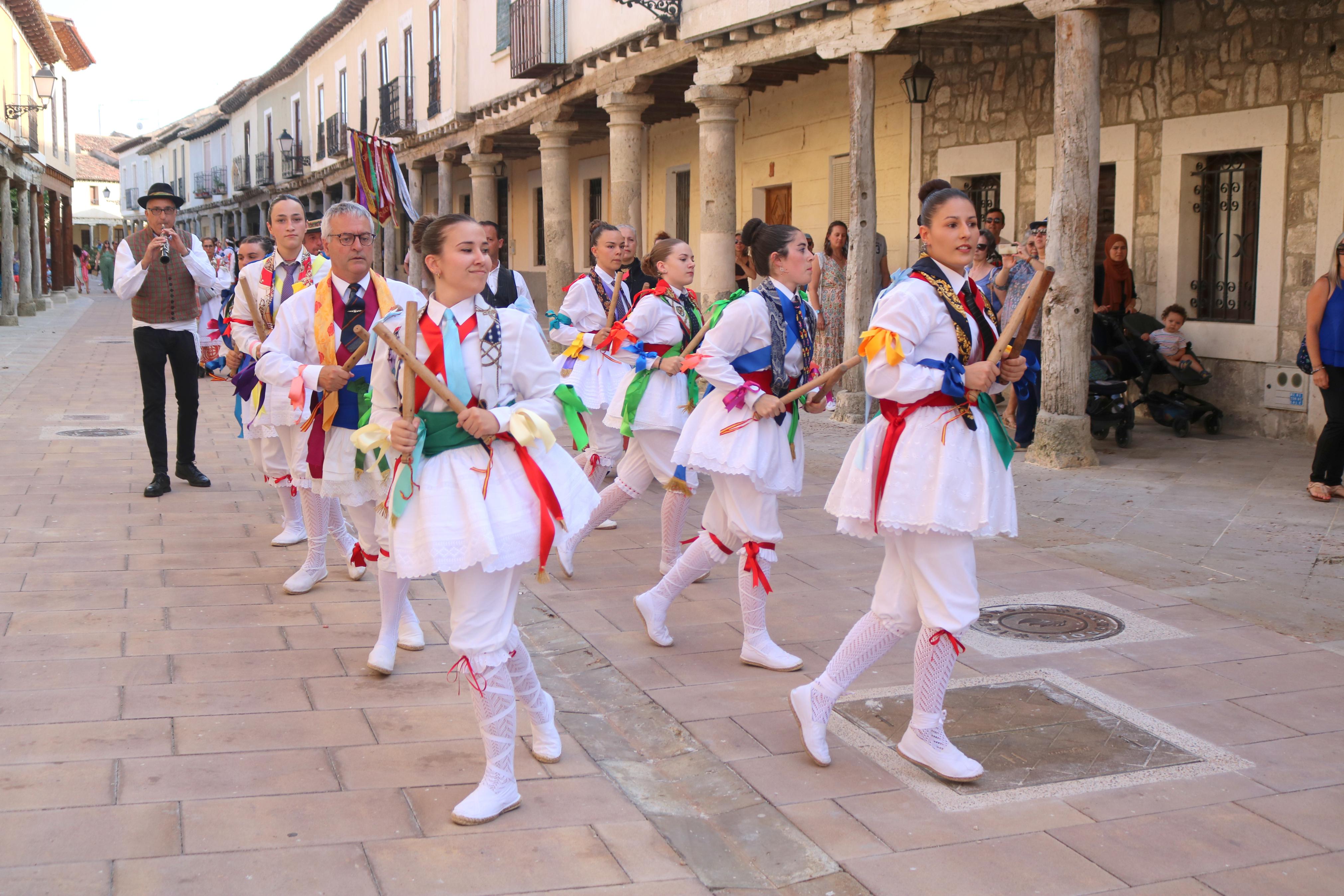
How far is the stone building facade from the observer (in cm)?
973

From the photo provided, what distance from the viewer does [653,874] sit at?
3.21 meters

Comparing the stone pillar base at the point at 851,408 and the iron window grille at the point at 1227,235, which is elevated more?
the iron window grille at the point at 1227,235

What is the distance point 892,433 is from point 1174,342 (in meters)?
7.70

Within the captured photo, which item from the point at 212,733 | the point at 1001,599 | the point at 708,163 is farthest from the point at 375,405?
the point at 708,163

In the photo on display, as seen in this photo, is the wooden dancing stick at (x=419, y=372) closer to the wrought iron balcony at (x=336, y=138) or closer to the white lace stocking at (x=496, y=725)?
the white lace stocking at (x=496, y=725)

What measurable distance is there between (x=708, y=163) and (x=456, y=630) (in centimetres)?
1077

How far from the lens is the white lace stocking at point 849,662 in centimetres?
388

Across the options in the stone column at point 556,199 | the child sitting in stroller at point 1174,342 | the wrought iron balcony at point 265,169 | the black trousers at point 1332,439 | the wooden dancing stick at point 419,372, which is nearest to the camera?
the wooden dancing stick at point 419,372

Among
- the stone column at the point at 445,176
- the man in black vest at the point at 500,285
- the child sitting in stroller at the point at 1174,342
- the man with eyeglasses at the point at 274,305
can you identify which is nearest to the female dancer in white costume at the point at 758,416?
the man with eyeglasses at the point at 274,305

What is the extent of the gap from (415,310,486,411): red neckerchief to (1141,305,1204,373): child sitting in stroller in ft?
27.8

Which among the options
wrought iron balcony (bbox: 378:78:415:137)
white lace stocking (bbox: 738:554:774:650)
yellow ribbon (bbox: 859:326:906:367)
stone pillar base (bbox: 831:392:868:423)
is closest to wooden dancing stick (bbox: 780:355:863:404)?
yellow ribbon (bbox: 859:326:906:367)

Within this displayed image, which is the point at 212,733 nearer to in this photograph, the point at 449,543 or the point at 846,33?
the point at 449,543

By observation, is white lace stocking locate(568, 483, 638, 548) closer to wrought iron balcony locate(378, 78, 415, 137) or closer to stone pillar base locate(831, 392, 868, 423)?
stone pillar base locate(831, 392, 868, 423)

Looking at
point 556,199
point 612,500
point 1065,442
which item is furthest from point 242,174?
point 612,500
